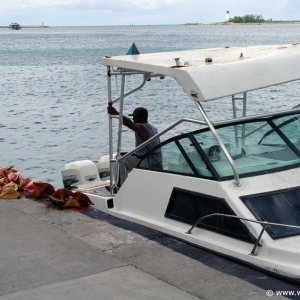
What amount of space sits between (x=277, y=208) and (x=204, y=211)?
687 mm

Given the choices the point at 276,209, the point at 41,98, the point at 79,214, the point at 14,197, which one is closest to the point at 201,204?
the point at 276,209

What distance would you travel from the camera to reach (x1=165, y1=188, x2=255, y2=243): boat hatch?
525cm

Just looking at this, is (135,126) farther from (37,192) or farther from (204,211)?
(204,211)

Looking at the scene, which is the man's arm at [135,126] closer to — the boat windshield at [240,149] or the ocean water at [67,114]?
the boat windshield at [240,149]

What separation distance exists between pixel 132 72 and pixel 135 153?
928 millimetres

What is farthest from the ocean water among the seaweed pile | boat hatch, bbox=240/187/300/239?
boat hatch, bbox=240/187/300/239

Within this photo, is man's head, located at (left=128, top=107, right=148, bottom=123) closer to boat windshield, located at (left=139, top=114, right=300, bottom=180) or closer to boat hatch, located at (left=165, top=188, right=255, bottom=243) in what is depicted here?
boat windshield, located at (left=139, top=114, right=300, bottom=180)

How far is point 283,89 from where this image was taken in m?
25.5

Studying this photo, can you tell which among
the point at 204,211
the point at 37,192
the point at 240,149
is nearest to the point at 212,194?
the point at 204,211

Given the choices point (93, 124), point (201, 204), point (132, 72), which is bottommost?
point (93, 124)

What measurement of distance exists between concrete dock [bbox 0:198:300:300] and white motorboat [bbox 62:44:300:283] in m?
0.16

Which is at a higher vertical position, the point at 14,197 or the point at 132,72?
the point at 132,72

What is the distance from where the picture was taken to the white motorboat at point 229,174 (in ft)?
16.9

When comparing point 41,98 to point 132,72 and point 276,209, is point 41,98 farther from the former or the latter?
point 276,209
